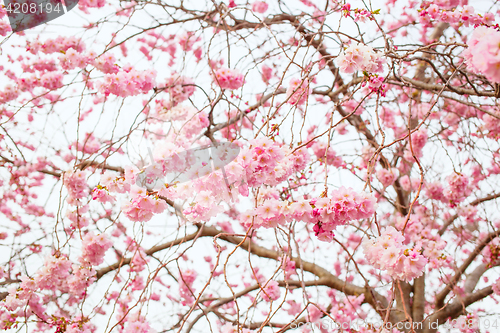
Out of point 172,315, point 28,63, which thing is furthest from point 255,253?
point 28,63

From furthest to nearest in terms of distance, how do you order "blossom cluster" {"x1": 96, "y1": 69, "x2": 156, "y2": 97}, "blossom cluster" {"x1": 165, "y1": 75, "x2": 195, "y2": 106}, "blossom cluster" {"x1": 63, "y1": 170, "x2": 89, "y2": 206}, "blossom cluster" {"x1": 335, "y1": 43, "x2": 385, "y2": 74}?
1. "blossom cluster" {"x1": 165, "y1": 75, "x2": 195, "y2": 106}
2. "blossom cluster" {"x1": 96, "y1": 69, "x2": 156, "y2": 97}
3. "blossom cluster" {"x1": 63, "y1": 170, "x2": 89, "y2": 206}
4. "blossom cluster" {"x1": 335, "y1": 43, "x2": 385, "y2": 74}

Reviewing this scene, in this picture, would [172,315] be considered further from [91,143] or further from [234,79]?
[234,79]

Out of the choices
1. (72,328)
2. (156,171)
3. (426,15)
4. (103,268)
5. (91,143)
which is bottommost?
(72,328)

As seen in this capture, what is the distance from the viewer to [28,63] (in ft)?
11.4

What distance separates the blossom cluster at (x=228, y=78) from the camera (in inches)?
86.6

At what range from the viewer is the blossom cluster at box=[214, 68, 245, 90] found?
7.22 ft

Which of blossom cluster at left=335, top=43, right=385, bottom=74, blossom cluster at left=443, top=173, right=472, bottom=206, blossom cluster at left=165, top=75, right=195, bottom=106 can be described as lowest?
blossom cluster at left=335, top=43, right=385, bottom=74

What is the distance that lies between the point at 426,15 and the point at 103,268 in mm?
3774

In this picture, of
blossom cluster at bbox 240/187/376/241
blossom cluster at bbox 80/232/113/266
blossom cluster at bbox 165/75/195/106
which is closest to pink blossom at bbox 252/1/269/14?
blossom cluster at bbox 165/75/195/106

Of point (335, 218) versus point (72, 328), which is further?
point (72, 328)

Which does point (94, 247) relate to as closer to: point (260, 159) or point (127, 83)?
point (127, 83)

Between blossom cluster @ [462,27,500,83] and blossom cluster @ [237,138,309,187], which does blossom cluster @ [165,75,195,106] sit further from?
blossom cluster @ [462,27,500,83]

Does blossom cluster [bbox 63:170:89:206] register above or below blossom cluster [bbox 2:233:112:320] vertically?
above

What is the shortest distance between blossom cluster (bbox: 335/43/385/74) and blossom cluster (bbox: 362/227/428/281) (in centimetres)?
67
